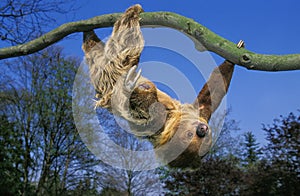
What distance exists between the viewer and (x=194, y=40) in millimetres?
3191

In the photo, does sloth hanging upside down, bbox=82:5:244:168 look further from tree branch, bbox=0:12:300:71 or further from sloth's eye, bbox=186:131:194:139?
tree branch, bbox=0:12:300:71

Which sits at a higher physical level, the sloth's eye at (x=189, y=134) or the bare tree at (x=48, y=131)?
the bare tree at (x=48, y=131)

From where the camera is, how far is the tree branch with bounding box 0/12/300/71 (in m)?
2.34

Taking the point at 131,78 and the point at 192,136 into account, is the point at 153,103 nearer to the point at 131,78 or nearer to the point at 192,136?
the point at 131,78

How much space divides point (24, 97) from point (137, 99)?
16812 millimetres

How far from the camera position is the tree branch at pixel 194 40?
2.34 metres

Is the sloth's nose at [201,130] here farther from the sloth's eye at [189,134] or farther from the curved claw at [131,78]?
the curved claw at [131,78]

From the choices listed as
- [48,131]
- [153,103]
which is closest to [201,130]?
[153,103]

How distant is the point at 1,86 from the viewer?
15.2 m

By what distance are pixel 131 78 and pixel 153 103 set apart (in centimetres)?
29

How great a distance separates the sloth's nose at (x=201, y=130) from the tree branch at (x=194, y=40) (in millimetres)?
644

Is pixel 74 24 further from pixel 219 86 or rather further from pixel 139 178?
pixel 139 178

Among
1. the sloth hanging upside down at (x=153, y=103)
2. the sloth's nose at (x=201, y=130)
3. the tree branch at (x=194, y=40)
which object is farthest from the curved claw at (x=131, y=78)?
the sloth's nose at (x=201, y=130)

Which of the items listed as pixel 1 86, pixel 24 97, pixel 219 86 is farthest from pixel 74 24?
pixel 24 97
